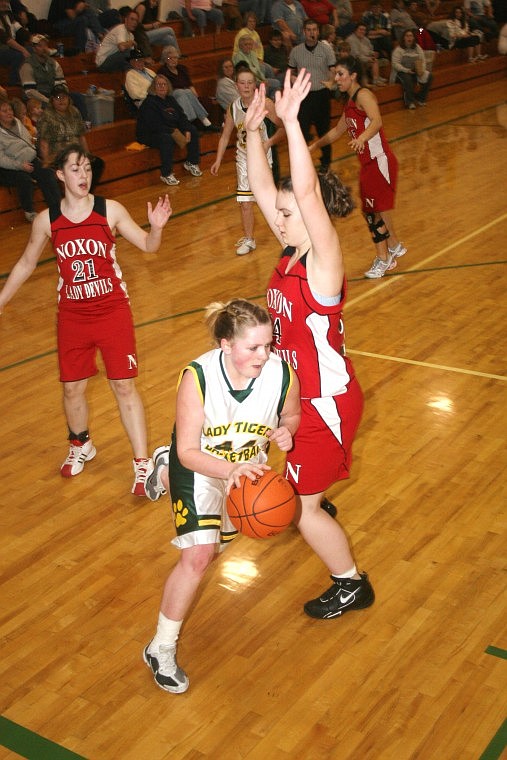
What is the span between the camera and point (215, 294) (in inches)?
328

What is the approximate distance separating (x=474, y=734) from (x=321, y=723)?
1.83 ft

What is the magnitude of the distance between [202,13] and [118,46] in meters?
3.61

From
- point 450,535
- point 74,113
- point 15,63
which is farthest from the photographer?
point 15,63

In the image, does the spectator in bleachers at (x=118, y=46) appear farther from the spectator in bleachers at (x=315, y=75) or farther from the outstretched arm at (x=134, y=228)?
the outstretched arm at (x=134, y=228)

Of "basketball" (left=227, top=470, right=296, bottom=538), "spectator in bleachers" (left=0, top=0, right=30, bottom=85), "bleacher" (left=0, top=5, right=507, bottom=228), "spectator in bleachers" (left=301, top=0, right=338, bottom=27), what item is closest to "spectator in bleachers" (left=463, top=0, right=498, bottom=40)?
"bleacher" (left=0, top=5, right=507, bottom=228)

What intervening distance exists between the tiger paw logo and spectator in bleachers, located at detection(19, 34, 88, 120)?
10.5m

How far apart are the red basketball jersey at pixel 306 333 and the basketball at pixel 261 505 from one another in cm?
52

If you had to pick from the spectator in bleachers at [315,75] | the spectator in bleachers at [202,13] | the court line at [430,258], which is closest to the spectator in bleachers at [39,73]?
the spectator in bleachers at [315,75]

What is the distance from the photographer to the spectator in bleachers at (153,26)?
1552cm

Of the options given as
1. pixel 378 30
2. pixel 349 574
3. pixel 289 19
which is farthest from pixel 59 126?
pixel 378 30

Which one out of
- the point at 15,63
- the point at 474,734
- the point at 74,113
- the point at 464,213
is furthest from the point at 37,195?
the point at 474,734

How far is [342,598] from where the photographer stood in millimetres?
4020

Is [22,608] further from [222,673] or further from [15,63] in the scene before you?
[15,63]

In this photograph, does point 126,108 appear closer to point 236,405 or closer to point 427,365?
point 427,365
